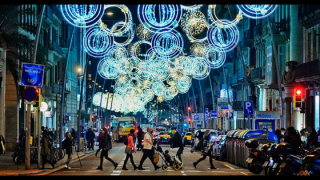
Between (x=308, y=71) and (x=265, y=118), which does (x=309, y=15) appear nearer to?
(x=308, y=71)

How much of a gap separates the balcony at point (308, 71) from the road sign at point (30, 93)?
66.3ft

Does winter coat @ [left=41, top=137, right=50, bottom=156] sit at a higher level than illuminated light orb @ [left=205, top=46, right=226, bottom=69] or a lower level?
lower

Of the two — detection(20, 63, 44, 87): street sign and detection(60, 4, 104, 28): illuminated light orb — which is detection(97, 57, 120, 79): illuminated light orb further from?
detection(60, 4, 104, 28): illuminated light orb

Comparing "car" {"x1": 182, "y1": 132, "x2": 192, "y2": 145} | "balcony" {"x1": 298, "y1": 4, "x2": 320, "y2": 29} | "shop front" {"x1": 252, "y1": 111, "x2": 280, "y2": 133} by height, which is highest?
"balcony" {"x1": 298, "y1": 4, "x2": 320, "y2": 29}

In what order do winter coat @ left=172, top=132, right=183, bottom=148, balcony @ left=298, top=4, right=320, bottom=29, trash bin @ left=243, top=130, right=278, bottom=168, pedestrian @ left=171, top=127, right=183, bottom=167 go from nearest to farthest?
pedestrian @ left=171, top=127, right=183, bottom=167 → winter coat @ left=172, top=132, right=183, bottom=148 → trash bin @ left=243, top=130, right=278, bottom=168 → balcony @ left=298, top=4, right=320, bottom=29

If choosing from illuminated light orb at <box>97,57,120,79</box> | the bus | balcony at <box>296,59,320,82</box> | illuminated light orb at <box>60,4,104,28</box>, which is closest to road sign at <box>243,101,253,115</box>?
balcony at <box>296,59,320,82</box>

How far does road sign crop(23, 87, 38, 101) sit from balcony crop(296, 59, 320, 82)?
66.3ft

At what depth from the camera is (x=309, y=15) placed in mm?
41875

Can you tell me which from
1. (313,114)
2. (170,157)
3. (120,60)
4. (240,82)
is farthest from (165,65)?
(240,82)

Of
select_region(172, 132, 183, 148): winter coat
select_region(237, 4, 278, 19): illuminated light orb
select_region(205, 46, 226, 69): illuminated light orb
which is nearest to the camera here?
select_region(237, 4, 278, 19): illuminated light orb

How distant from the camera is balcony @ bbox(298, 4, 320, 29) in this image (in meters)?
40.2

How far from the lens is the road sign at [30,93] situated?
80.0 ft

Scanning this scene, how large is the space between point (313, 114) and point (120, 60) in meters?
15.0

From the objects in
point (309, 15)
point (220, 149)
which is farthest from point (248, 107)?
point (309, 15)
